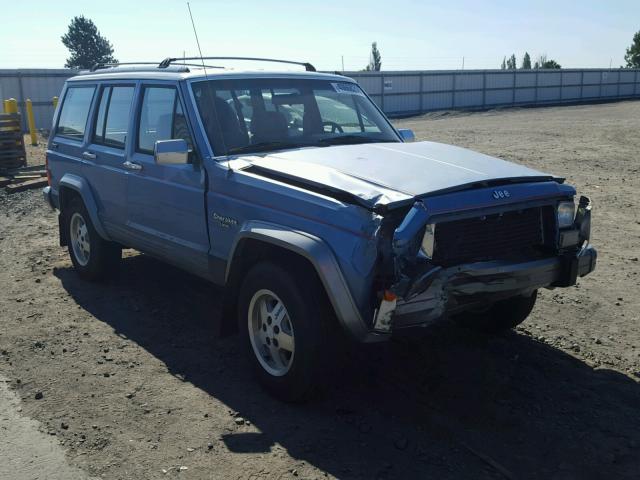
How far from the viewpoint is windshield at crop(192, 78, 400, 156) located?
524 centimetres

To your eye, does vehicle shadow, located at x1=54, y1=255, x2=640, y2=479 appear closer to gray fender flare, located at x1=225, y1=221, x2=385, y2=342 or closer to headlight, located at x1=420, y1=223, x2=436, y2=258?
gray fender flare, located at x1=225, y1=221, x2=385, y2=342

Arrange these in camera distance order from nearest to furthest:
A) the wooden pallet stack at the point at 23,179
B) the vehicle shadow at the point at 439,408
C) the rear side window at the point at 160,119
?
1. the vehicle shadow at the point at 439,408
2. the rear side window at the point at 160,119
3. the wooden pallet stack at the point at 23,179

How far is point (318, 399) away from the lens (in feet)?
14.5

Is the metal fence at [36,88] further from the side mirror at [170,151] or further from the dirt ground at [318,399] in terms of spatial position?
the side mirror at [170,151]

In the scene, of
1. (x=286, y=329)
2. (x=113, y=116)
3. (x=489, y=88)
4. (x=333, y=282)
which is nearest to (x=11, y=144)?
(x=113, y=116)

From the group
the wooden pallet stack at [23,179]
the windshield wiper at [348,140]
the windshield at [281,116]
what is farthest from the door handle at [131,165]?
the wooden pallet stack at [23,179]

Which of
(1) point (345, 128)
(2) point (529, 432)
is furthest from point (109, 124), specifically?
(2) point (529, 432)

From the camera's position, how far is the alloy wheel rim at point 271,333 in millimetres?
4414

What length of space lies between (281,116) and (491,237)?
2.04 metres

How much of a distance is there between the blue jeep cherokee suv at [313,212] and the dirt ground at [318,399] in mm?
390

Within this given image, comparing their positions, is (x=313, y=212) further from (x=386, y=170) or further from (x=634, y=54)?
(x=634, y=54)

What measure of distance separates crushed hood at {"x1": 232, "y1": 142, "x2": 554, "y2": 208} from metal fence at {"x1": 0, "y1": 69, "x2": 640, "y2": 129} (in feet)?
107

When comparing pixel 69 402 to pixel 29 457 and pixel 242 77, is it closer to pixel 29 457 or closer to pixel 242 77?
pixel 29 457

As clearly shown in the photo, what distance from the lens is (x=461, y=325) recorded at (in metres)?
5.69
